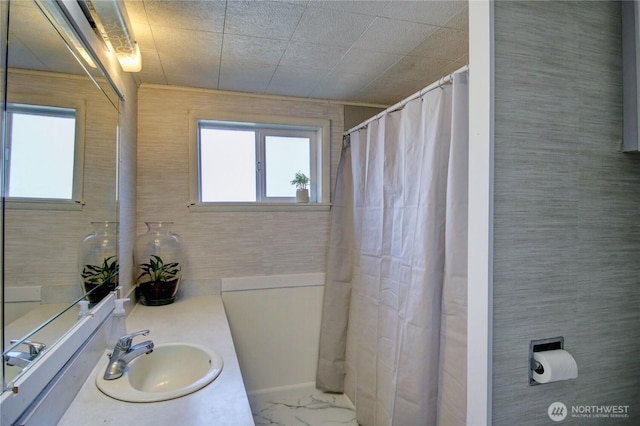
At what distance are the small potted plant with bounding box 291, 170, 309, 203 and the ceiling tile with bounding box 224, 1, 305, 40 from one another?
1.07 m

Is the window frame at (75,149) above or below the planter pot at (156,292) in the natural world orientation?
above

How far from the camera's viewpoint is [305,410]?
216 cm

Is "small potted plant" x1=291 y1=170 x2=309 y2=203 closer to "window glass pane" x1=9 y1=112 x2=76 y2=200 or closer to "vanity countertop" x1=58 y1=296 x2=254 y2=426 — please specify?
"vanity countertop" x1=58 y1=296 x2=254 y2=426

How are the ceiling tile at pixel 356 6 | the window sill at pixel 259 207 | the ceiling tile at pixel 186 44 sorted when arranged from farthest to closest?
the window sill at pixel 259 207, the ceiling tile at pixel 186 44, the ceiling tile at pixel 356 6

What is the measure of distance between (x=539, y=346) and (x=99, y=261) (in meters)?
1.46

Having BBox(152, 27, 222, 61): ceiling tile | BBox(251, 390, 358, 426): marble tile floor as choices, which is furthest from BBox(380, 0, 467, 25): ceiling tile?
BBox(251, 390, 358, 426): marble tile floor

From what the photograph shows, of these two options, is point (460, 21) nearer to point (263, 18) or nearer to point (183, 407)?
point (263, 18)

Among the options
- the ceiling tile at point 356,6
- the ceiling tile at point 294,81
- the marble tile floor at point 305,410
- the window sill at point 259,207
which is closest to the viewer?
the ceiling tile at point 356,6

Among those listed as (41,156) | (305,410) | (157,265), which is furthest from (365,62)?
(305,410)

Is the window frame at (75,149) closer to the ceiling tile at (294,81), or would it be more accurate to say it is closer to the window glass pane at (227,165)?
the ceiling tile at (294,81)

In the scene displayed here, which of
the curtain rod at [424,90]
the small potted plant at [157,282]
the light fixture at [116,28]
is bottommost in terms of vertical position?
the small potted plant at [157,282]

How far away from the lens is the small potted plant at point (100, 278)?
3.70 ft

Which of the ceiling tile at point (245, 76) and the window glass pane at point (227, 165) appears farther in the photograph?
the window glass pane at point (227, 165)

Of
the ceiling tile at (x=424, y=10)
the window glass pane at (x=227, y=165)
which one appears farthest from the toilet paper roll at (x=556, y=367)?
the window glass pane at (x=227, y=165)
